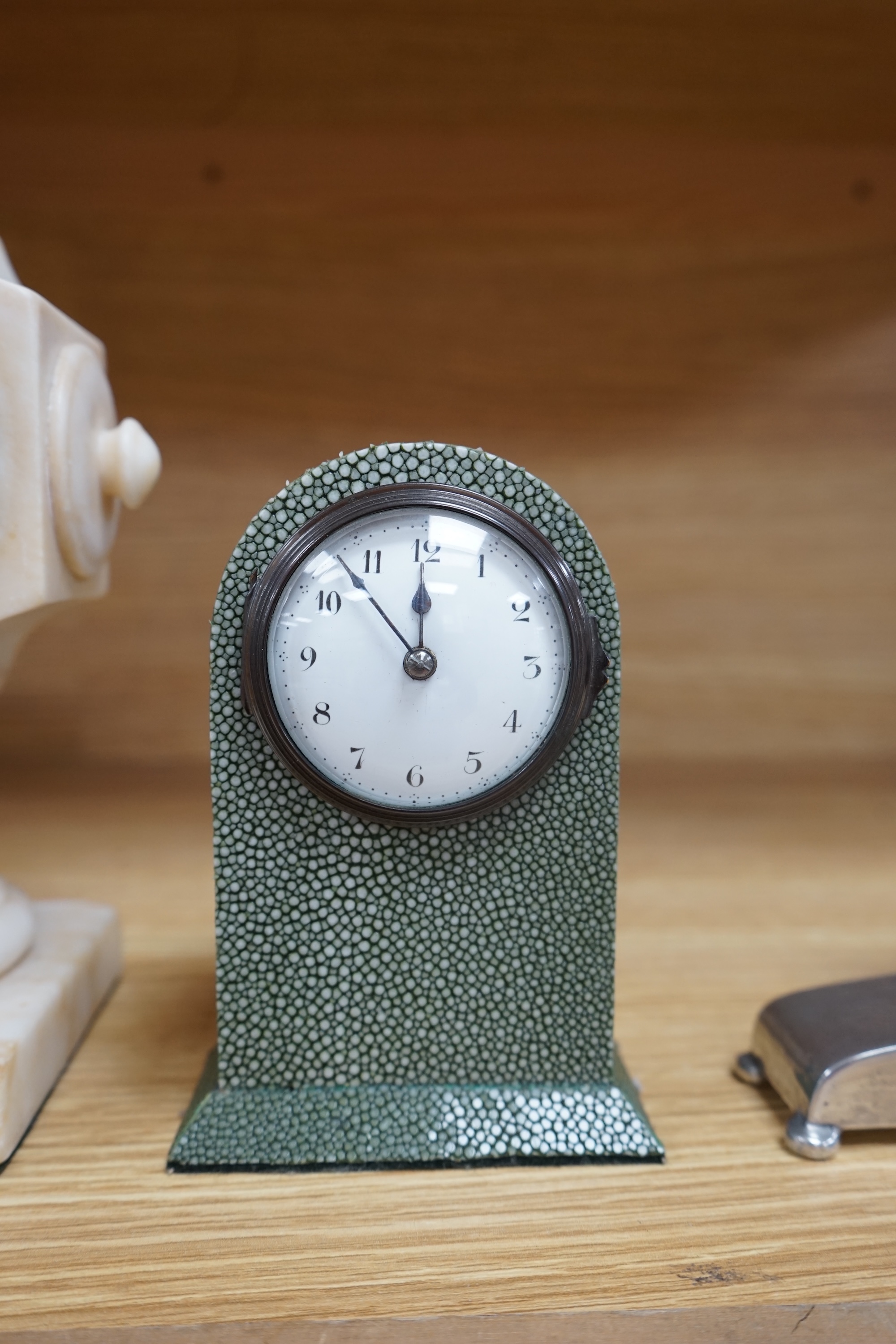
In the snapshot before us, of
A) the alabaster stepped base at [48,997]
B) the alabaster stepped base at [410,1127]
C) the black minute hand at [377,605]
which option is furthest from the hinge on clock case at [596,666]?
the alabaster stepped base at [48,997]

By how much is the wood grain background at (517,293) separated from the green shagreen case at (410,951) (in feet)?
2.66

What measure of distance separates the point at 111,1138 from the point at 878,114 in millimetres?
1360

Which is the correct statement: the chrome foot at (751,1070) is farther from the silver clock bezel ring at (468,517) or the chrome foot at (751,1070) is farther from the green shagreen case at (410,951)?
the silver clock bezel ring at (468,517)

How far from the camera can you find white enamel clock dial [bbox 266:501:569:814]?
599mm

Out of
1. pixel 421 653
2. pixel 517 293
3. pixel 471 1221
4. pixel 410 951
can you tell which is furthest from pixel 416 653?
pixel 517 293

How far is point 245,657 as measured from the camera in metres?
0.60

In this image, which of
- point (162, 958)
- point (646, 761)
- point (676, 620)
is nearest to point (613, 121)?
point (676, 620)

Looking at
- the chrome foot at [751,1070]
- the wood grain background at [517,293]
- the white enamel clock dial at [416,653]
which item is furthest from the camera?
the wood grain background at [517,293]

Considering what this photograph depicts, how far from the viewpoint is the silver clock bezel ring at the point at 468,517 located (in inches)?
23.5

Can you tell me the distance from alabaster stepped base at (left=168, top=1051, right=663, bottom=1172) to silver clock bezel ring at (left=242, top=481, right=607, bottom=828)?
16cm

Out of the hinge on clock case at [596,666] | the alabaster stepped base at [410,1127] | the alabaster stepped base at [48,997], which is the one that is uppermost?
the hinge on clock case at [596,666]

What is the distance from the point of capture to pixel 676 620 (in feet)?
4.81

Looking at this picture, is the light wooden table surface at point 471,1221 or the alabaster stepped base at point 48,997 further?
the alabaster stepped base at point 48,997

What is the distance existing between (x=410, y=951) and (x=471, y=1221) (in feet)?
0.48
